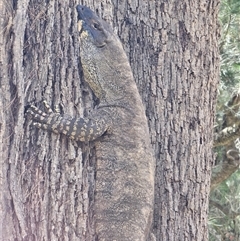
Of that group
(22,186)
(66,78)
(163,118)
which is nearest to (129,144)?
(163,118)

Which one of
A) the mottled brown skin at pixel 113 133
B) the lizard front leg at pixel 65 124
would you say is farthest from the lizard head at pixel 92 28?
the lizard front leg at pixel 65 124

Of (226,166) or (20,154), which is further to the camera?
(226,166)

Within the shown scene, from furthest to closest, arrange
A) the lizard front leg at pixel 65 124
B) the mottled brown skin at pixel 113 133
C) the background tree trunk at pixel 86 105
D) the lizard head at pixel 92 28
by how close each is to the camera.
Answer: the lizard head at pixel 92 28 < the mottled brown skin at pixel 113 133 < the lizard front leg at pixel 65 124 < the background tree trunk at pixel 86 105

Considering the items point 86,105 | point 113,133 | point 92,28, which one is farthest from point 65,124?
point 92,28

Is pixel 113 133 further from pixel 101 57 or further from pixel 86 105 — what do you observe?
pixel 101 57

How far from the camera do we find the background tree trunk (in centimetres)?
338

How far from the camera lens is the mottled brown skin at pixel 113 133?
370cm

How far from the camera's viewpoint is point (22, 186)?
3.37m

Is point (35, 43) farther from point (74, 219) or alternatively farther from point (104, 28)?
point (74, 219)

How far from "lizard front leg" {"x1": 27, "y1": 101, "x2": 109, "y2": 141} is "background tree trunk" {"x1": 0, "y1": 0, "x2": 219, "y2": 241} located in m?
0.05

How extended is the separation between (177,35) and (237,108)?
3750 mm

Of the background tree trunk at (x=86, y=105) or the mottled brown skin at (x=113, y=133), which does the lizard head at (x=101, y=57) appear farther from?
the background tree trunk at (x=86, y=105)

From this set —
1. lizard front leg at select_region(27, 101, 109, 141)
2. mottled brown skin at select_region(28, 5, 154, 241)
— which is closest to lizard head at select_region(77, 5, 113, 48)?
mottled brown skin at select_region(28, 5, 154, 241)

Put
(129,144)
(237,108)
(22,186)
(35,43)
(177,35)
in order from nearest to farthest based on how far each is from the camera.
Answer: (22,186)
(35,43)
(129,144)
(177,35)
(237,108)
